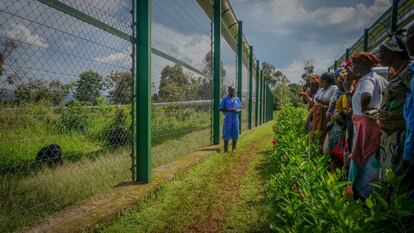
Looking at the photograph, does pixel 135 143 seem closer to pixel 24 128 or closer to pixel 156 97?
pixel 156 97

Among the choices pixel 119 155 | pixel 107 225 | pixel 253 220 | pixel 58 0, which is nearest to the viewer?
pixel 58 0

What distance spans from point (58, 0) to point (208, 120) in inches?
239

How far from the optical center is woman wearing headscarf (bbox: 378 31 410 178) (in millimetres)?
2492

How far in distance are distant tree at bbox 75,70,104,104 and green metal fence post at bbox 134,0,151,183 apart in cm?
70

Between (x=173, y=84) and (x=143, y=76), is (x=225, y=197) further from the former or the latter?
(x=173, y=84)

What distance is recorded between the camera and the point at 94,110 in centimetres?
360

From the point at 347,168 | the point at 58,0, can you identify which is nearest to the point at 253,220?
the point at 347,168

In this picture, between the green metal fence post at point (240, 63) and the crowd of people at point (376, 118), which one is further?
the green metal fence post at point (240, 63)

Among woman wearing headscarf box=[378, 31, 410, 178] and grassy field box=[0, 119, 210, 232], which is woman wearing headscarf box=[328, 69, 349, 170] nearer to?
woman wearing headscarf box=[378, 31, 410, 178]

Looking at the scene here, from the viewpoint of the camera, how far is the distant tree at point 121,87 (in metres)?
3.86

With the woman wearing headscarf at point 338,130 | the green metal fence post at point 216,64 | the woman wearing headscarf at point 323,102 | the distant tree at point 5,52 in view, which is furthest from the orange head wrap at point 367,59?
the green metal fence post at point 216,64

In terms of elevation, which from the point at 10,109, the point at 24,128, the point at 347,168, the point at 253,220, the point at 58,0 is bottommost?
the point at 253,220

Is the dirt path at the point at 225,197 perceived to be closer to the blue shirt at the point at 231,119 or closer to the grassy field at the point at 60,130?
the blue shirt at the point at 231,119

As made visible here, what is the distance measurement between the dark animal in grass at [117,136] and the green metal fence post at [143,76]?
19cm
